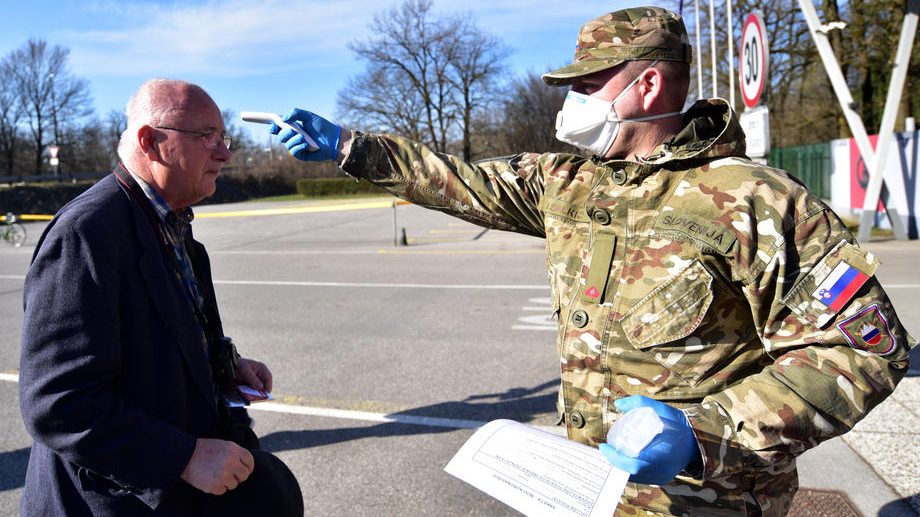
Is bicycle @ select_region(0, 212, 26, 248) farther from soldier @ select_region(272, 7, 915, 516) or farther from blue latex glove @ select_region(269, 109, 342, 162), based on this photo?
soldier @ select_region(272, 7, 915, 516)

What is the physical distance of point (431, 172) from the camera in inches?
93.8

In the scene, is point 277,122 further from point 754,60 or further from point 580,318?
point 754,60

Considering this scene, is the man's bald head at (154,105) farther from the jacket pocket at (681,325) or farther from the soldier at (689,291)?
the jacket pocket at (681,325)

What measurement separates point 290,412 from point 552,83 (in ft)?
11.2

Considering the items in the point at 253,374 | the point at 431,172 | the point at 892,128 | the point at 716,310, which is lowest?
the point at 253,374

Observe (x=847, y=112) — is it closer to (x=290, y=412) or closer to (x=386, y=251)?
(x=386, y=251)

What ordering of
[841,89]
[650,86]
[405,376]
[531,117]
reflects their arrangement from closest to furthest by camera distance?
[650,86], [405,376], [841,89], [531,117]

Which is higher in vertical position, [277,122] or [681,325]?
[277,122]

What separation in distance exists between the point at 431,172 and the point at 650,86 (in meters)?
0.83

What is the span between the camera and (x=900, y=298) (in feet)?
24.2

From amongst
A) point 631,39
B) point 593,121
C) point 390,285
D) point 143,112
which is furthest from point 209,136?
point 390,285

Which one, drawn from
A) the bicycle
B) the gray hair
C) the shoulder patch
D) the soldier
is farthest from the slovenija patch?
the bicycle

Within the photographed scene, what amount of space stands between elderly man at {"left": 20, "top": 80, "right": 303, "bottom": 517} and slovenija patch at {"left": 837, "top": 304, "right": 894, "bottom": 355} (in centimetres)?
159

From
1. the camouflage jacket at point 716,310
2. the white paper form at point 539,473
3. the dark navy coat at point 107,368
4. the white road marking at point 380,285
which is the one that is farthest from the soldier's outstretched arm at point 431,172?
the white road marking at point 380,285
